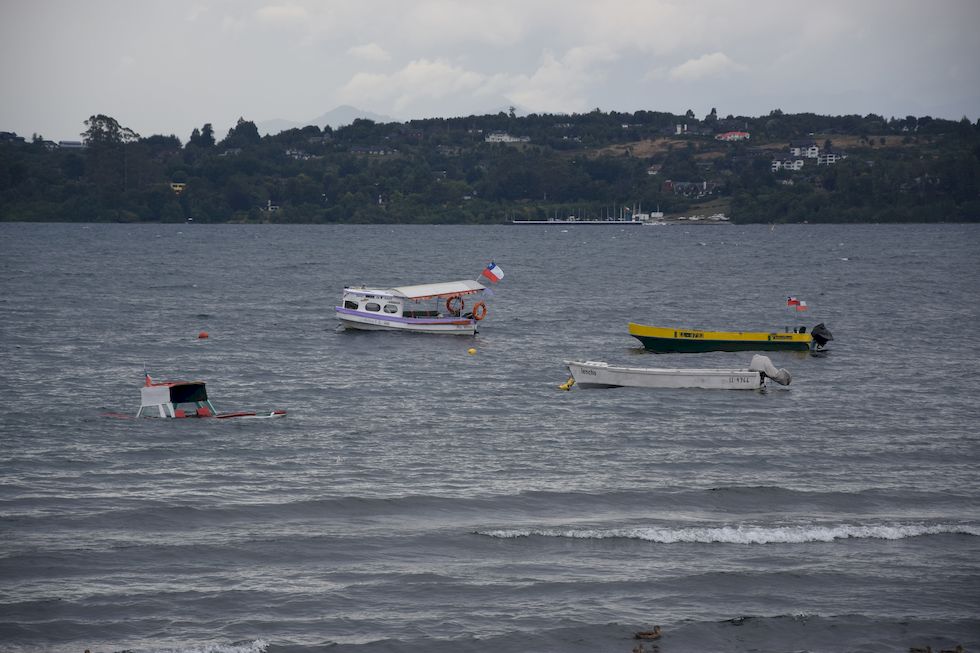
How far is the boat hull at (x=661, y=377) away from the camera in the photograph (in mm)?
51938

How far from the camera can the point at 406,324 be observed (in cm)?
7338

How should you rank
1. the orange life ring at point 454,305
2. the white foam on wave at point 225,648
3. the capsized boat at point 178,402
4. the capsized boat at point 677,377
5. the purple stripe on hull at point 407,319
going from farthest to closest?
the orange life ring at point 454,305, the purple stripe on hull at point 407,319, the capsized boat at point 677,377, the capsized boat at point 178,402, the white foam on wave at point 225,648

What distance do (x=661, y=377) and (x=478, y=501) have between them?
2060 centimetres

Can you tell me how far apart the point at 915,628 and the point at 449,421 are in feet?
78.4

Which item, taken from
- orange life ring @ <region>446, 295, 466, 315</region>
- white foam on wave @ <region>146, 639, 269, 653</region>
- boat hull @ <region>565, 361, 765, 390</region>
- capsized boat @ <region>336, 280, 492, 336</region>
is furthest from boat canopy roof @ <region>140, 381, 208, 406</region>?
orange life ring @ <region>446, 295, 466, 315</region>

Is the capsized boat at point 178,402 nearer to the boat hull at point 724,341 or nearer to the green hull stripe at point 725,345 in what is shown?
the boat hull at point 724,341

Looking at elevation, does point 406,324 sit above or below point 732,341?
below

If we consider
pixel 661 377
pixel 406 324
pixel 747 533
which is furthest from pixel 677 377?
pixel 406 324

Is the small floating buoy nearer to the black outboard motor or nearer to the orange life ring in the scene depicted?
the black outboard motor

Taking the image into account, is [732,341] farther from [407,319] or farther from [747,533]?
[747,533]

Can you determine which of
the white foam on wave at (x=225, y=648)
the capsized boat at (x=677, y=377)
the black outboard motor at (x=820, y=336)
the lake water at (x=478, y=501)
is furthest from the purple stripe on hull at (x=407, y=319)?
the white foam on wave at (x=225, y=648)

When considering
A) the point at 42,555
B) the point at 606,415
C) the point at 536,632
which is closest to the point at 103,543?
the point at 42,555

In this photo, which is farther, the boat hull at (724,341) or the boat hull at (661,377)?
the boat hull at (724,341)

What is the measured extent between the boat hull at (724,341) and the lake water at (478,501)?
2.29 ft
